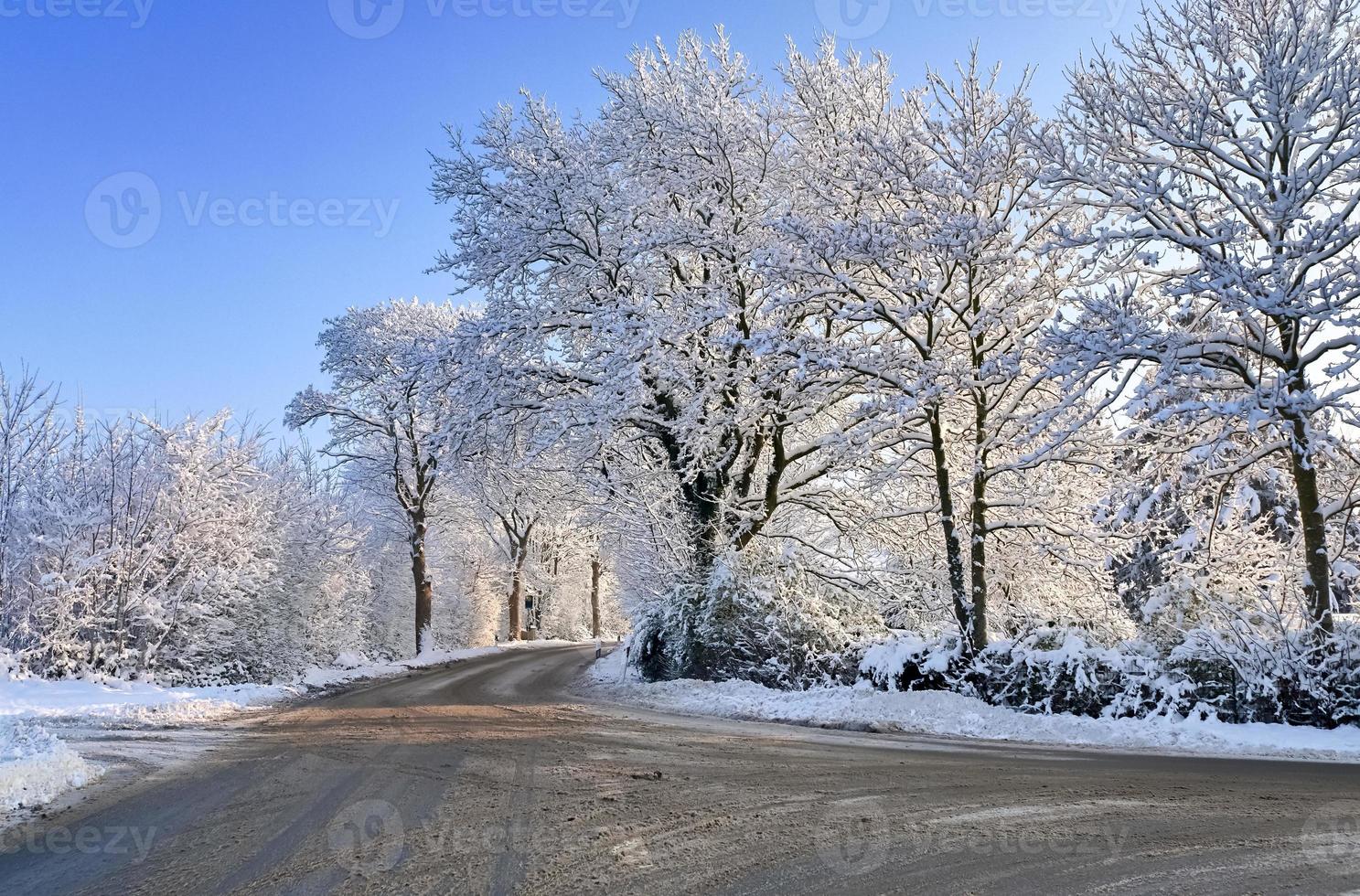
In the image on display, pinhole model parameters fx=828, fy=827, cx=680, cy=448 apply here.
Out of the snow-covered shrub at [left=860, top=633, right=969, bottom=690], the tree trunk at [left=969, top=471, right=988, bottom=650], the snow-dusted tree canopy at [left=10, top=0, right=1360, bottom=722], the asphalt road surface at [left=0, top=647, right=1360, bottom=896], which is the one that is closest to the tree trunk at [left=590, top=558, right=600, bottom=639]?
the snow-dusted tree canopy at [left=10, top=0, right=1360, bottom=722]

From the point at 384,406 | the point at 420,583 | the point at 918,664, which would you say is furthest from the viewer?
the point at 420,583

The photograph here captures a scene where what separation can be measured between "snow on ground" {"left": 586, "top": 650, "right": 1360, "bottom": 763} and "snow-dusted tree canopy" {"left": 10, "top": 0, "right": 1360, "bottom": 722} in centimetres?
53

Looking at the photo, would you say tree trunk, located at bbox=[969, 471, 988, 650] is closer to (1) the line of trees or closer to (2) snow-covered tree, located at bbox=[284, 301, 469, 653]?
(1) the line of trees

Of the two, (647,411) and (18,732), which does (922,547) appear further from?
(18,732)

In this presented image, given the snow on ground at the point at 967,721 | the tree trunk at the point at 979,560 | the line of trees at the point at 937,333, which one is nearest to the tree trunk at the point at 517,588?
the line of trees at the point at 937,333

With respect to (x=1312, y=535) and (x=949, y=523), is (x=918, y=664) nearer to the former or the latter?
(x=949, y=523)

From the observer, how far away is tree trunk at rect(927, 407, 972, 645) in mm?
13523

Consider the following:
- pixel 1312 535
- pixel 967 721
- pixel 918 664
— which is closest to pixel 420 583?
pixel 918 664

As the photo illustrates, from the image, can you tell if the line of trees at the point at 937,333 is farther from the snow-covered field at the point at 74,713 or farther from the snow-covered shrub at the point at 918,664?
the snow-covered field at the point at 74,713

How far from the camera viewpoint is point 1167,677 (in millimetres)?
10258

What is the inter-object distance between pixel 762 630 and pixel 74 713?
11.2m

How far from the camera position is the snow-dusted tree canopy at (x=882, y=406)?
1039 centimetres

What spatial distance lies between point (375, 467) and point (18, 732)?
2275cm

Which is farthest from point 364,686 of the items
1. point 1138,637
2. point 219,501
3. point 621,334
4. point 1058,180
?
point 1058,180
